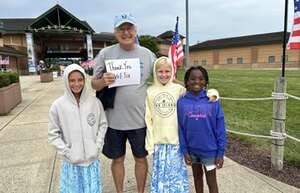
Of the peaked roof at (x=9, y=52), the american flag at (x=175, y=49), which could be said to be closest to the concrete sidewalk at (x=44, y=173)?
the american flag at (x=175, y=49)

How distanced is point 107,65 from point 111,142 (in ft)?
2.78

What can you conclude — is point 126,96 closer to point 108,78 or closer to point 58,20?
point 108,78

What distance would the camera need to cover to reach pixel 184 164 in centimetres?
274

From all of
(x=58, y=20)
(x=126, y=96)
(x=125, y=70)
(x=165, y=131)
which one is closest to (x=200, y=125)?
(x=165, y=131)

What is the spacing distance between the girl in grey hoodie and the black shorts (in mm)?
210

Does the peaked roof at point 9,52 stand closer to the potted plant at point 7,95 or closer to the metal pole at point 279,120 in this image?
the potted plant at point 7,95

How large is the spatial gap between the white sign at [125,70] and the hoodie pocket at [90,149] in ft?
1.91

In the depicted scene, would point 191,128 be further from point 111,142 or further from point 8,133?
point 8,133

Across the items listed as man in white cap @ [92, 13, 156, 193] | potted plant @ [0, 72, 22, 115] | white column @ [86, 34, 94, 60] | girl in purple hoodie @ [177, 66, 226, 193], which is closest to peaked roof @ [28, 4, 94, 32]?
white column @ [86, 34, 94, 60]

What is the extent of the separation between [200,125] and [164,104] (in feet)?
1.35

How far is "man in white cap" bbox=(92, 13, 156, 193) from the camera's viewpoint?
2.70 metres

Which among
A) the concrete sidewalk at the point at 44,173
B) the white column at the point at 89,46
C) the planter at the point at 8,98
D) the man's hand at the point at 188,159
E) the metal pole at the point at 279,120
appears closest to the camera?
the man's hand at the point at 188,159

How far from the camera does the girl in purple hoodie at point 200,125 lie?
2500 millimetres

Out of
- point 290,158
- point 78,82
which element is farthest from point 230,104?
point 78,82
